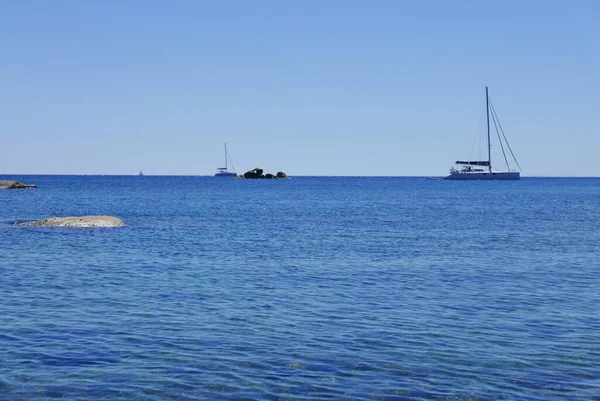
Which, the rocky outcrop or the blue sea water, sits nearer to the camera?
the blue sea water

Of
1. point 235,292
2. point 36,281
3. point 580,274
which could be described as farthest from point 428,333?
point 36,281

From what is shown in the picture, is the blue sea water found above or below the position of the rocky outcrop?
below

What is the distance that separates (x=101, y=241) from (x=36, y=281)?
16909 millimetres

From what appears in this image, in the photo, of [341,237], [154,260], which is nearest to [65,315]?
[154,260]

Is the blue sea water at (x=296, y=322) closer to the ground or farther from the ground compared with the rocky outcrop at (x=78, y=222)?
closer to the ground

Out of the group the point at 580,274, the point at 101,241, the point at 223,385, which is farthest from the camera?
the point at 101,241

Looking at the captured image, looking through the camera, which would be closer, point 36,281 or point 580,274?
point 36,281

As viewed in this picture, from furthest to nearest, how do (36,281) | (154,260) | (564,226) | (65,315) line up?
1. (564,226)
2. (154,260)
3. (36,281)
4. (65,315)

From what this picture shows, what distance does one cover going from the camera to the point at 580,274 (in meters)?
31.6

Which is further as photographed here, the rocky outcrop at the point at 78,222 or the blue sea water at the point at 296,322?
the rocky outcrop at the point at 78,222

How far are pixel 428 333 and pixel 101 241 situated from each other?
31097mm

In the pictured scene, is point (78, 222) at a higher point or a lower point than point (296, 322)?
higher

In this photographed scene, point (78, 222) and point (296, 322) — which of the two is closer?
point (296, 322)

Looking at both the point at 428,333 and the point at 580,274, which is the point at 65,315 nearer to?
the point at 428,333
